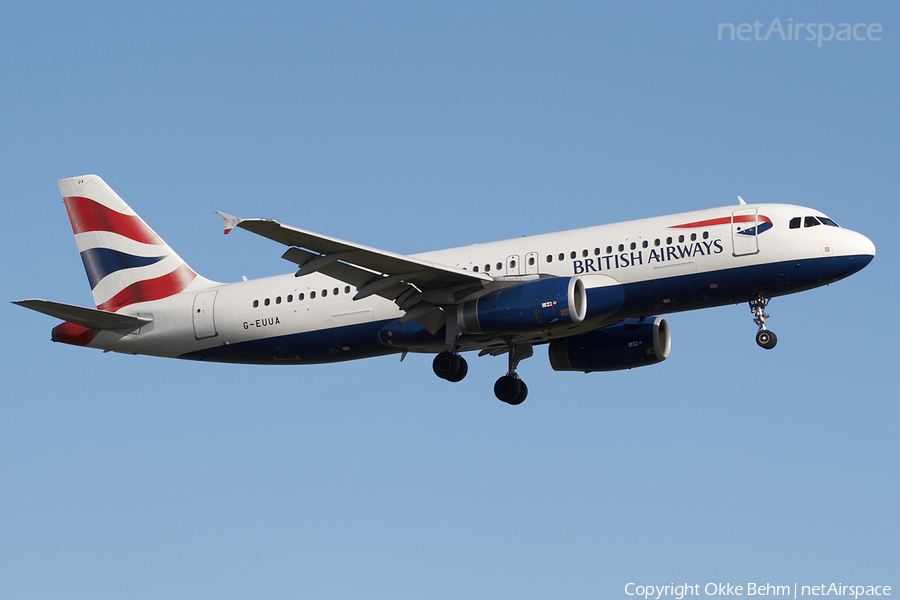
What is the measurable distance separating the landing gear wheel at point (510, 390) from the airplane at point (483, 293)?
45mm

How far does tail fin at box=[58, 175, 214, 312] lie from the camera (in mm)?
38188

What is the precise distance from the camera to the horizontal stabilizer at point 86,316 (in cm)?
3244

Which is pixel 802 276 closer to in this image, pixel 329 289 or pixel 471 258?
pixel 471 258

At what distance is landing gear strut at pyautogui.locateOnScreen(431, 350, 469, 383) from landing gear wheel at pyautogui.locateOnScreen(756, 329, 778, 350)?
333 inches

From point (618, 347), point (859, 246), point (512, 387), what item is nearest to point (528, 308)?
point (512, 387)

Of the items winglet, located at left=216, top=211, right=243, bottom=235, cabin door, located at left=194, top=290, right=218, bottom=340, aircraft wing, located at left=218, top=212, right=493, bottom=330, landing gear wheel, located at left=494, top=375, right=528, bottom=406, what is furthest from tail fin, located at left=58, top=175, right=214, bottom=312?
winglet, located at left=216, top=211, right=243, bottom=235

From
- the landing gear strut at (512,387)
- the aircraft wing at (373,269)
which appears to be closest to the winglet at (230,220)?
the aircraft wing at (373,269)

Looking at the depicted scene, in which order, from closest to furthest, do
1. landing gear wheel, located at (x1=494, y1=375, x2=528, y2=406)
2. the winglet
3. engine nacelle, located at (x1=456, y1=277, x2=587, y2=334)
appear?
the winglet
engine nacelle, located at (x1=456, y1=277, x2=587, y2=334)
landing gear wheel, located at (x1=494, y1=375, x2=528, y2=406)

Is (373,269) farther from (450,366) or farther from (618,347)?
(618,347)

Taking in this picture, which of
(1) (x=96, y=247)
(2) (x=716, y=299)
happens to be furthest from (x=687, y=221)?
(1) (x=96, y=247)

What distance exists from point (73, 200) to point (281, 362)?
10.4 meters

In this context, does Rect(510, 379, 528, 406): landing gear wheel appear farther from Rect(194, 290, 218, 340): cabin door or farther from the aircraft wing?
Rect(194, 290, 218, 340): cabin door

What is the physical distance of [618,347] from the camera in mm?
35781

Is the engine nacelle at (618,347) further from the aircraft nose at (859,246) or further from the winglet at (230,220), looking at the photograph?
the winglet at (230,220)
